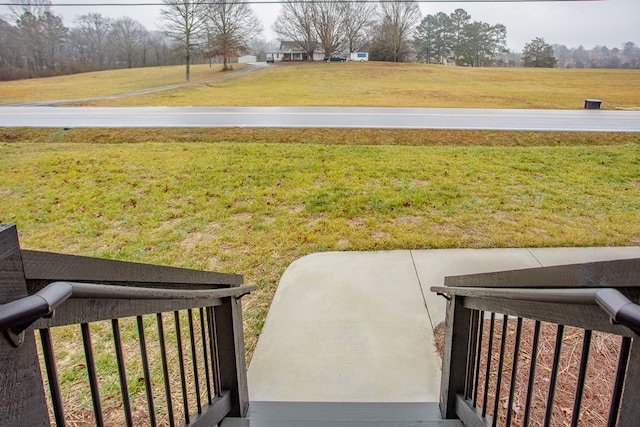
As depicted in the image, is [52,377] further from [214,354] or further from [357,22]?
[357,22]

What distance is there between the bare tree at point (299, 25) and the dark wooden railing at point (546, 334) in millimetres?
47613

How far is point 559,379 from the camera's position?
8.06 feet

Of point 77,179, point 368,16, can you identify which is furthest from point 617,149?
point 368,16

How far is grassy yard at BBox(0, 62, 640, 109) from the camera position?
59.4 feet

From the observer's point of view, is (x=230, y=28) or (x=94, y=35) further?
(x=94, y=35)

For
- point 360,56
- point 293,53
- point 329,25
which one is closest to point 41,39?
point 329,25

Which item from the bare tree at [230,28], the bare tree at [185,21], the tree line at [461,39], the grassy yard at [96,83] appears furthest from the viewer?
the tree line at [461,39]

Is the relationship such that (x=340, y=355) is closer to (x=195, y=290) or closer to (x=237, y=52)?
(x=195, y=290)

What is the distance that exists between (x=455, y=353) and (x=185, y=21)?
31.2 meters

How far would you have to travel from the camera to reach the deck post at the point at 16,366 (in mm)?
765

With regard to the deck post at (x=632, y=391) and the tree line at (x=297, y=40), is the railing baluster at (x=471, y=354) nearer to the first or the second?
the deck post at (x=632, y=391)

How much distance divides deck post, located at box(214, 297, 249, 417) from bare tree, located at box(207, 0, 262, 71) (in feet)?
112

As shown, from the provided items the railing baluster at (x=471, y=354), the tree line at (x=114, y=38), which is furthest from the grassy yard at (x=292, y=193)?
the tree line at (x=114, y=38)

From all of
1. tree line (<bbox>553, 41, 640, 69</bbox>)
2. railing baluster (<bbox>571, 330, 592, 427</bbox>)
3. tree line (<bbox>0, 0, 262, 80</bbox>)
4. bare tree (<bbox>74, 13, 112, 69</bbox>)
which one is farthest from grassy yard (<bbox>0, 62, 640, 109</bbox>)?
railing baluster (<bbox>571, 330, 592, 427</bbox>)
